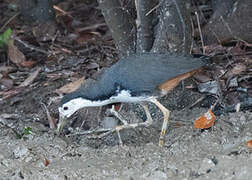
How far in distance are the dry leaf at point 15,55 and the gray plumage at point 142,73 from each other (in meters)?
2.89

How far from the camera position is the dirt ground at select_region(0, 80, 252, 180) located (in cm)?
435

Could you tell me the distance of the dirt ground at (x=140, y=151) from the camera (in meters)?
4.35

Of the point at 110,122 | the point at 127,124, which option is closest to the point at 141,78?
the point at 127,124

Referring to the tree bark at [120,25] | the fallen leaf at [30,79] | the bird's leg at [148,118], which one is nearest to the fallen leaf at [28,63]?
the fallen leaf at [30,79]

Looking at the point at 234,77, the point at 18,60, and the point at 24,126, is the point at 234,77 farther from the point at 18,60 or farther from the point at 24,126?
the point at 18,60

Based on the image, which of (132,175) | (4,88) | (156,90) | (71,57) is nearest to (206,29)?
(71,57)

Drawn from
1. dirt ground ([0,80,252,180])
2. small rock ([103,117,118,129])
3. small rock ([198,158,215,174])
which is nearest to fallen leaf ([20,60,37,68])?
dirt ground ([0,80,252,180])

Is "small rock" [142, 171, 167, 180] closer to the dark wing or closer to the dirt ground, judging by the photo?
the dirt ground

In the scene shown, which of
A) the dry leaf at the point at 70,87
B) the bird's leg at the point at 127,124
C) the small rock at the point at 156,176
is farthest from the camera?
the dry leaf at the point at 70,87

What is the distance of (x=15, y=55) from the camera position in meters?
7.90

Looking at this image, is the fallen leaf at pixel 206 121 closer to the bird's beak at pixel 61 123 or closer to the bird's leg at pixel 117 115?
the bird's leg at pixel 117 115

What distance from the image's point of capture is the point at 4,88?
285 inches

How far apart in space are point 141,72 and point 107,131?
96 centimetres

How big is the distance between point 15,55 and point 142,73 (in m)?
3.33
